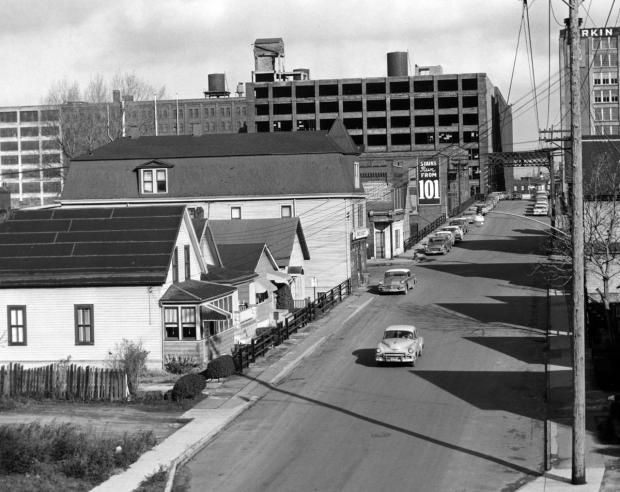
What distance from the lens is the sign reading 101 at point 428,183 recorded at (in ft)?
404

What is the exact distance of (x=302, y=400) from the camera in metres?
34.6

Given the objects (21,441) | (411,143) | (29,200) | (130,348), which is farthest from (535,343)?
(29,200)

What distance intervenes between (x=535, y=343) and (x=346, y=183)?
993 inches

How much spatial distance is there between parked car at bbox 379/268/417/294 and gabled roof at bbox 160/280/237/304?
21477 mm

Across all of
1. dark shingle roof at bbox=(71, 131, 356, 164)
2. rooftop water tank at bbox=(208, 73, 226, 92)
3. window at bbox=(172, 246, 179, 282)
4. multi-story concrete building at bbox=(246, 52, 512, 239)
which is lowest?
window at bbox=(172, 246, 179, 282)

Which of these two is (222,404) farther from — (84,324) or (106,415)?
(84,324)

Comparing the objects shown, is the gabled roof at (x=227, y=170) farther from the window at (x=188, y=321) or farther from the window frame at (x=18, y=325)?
the window frame at (x=18, y=325)

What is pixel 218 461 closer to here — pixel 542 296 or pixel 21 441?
pixel 21 441

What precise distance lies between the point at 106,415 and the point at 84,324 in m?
8.69

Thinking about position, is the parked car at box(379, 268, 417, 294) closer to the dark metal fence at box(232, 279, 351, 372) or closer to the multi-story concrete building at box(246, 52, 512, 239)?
the dark metal fence at box(232, 279, 351, 372)

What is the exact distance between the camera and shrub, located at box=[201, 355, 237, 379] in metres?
38.2

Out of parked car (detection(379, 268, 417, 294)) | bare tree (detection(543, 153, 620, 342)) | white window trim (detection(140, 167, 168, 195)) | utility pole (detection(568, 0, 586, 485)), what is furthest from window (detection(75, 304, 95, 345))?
white window trim (detection(140, 167, 168, 195))

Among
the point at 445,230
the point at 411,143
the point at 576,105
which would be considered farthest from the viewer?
the point at 411,143

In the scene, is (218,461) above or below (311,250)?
below
